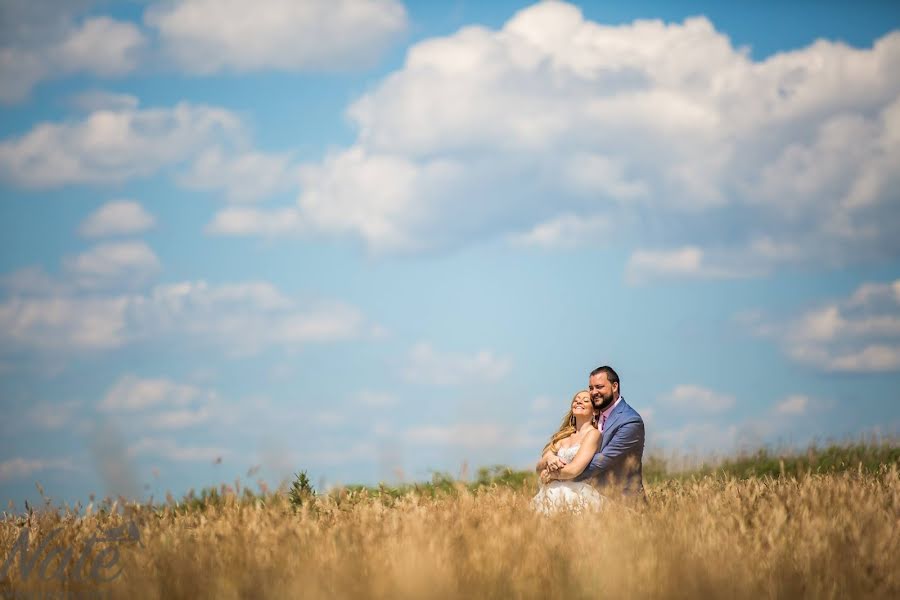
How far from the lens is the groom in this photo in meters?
10.6

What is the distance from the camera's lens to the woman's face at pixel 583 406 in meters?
10.9

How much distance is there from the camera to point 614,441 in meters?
10.6

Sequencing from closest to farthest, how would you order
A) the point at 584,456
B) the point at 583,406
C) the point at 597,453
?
the point at 584,456 → the point at 597,453 → the point at 583,406

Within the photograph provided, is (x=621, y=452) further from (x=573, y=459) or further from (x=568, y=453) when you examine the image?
(x=568, y=453)

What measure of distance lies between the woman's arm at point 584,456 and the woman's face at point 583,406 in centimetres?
33

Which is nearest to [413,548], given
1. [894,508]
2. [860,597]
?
[860,597]

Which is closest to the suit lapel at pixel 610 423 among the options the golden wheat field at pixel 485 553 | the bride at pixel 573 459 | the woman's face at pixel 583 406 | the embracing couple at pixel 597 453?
the embracing couple at pixel 597 453

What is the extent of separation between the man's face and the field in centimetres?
157

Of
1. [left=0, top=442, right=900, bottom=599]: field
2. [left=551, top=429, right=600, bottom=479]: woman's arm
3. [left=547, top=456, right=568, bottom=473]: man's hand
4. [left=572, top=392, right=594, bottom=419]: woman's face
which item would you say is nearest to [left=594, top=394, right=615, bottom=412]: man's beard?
[left=572, top=392, right=594, bottom=419]: woman's face

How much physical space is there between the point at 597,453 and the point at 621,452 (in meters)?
0.29

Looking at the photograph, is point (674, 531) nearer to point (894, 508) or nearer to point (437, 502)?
point (894, 508)

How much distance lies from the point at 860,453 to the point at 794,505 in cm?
1321

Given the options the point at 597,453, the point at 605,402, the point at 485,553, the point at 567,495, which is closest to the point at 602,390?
the point at 605,402

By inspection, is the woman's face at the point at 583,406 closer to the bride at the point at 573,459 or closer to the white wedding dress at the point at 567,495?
the bride at the point at 573,459
